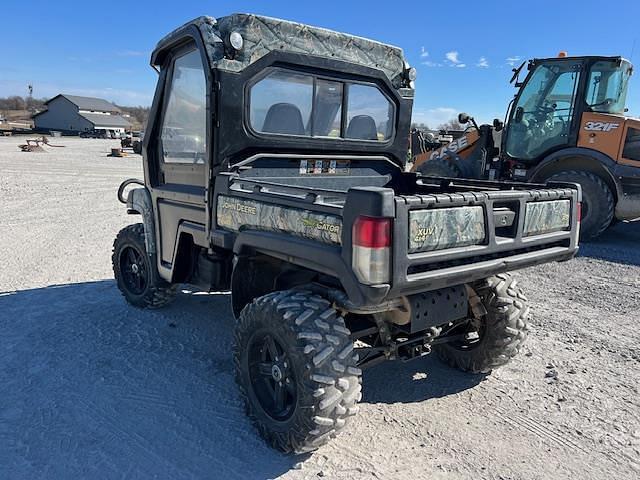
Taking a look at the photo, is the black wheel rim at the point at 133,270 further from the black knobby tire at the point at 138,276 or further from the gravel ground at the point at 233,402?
the gravel ground at the point at 233,402

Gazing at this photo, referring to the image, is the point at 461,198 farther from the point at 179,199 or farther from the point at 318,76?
the point at 179,199

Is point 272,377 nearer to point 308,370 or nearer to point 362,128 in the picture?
point 308,370

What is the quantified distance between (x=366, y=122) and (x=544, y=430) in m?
2.59

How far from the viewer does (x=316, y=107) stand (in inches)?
153

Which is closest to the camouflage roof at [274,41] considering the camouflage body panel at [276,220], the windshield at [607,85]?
the camouflage body panel at [276,220]

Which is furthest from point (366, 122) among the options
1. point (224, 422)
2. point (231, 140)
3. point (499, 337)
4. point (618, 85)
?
point (618, 85)

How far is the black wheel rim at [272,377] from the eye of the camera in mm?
2846

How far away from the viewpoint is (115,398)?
3277 millimetres

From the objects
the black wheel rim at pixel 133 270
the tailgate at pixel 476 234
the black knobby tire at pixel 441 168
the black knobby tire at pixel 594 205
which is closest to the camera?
the tailgate at pixel 476 234

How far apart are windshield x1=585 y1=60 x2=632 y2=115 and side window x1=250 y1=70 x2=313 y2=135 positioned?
661 centimetres

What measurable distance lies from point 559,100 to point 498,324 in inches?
261

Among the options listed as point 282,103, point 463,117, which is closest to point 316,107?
point 282,103

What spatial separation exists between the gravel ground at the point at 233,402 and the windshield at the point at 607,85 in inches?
167

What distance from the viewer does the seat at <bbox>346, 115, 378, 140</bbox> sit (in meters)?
4.09
